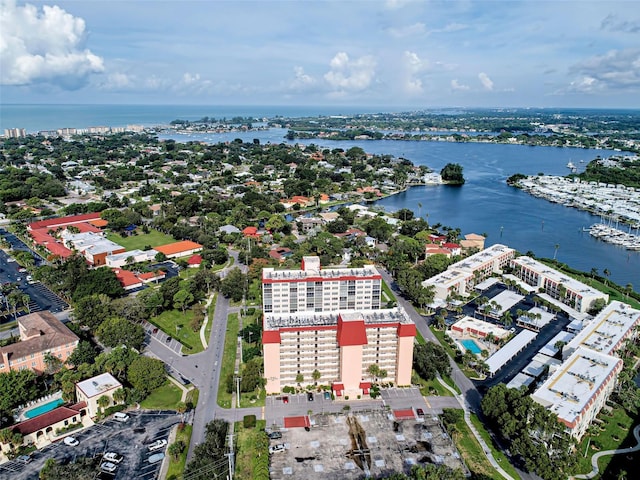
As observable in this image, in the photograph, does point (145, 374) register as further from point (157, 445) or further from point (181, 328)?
point (181, 328)

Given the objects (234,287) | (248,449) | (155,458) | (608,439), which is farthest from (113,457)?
(608,439)

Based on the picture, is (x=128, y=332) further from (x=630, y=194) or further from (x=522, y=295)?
(x=630, y=194)

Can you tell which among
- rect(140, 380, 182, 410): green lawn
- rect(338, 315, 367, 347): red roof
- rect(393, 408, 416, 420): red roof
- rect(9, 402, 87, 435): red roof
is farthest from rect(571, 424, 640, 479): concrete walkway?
rect(9, 402, 87, 435): red roof

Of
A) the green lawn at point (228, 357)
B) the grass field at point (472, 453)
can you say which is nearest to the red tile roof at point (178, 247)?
the green lawn at point (228, 357)

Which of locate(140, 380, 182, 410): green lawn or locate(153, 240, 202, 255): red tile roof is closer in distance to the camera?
locate(140, 380, 182, 410): green lawn

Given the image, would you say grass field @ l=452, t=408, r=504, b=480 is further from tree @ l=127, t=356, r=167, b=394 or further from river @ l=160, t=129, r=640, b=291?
river @ l=160, t=129, r=640, b=291

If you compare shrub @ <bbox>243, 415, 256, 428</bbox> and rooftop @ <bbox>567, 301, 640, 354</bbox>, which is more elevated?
rooftop @ <bbox>567, 301, 640, 354</bbox>
